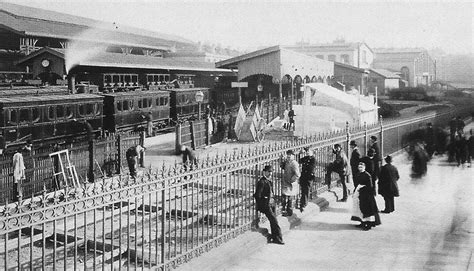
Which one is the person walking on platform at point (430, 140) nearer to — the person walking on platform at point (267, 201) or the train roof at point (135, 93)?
the person walking on platform at point (267, 201)

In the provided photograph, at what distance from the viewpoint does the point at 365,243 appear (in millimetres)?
8031

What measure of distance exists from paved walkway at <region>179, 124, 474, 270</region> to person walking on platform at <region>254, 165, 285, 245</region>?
0.20 m

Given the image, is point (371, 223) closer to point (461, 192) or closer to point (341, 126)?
point (461, 192)

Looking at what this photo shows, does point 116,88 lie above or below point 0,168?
above

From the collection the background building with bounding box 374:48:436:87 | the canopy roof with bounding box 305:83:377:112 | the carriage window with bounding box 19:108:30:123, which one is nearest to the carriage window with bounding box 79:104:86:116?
the carriage window with bounding box 19:108:30:123

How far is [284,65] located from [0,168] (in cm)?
1928

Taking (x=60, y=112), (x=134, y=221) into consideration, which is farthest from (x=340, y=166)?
(x=60, y=112)

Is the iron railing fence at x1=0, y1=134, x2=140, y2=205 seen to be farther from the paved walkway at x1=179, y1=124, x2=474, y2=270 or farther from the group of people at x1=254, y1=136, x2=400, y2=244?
the paved walkway at x1=179, y1=124, x2=474, y2=270

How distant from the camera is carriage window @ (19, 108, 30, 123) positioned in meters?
16.1

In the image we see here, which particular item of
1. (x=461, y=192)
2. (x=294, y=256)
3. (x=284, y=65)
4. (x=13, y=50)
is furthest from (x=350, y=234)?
(x=13, y=50)

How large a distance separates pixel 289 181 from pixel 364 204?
1386mm

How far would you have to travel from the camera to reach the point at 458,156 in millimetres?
16172

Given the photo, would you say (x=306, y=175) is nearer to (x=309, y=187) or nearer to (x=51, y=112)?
(x=309, y=187)

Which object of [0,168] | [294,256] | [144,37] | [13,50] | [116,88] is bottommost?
[294,256]
